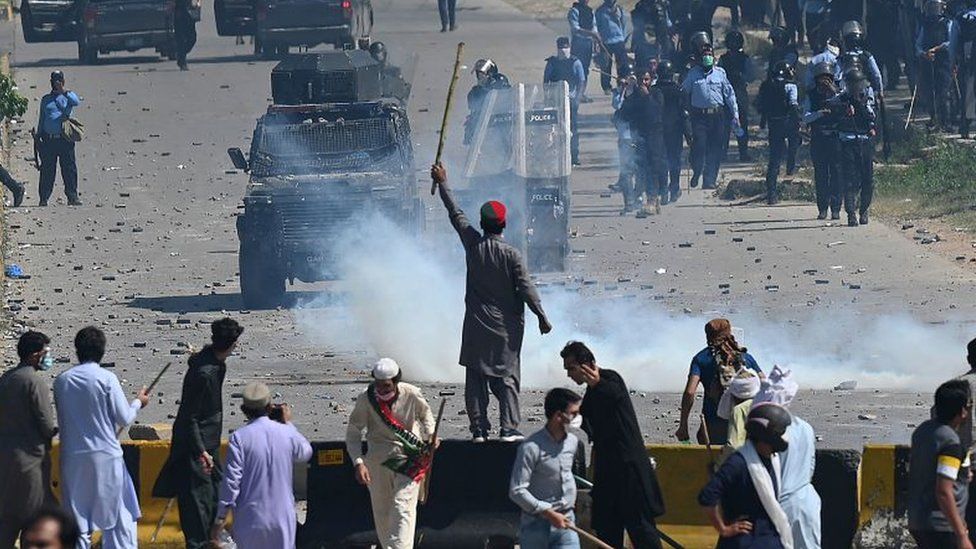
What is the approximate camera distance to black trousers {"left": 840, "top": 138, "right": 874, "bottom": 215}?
78.2 ft

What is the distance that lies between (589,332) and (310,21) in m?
18.5

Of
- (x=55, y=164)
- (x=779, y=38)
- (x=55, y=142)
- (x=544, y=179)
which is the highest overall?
(x=779, y=38)

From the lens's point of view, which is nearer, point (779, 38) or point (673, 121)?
point (673, 121)

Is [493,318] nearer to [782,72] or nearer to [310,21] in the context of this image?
[782,72]

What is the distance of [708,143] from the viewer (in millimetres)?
27062

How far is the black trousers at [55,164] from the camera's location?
89.9ft

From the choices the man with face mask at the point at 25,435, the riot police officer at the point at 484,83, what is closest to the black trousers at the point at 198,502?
the man with face mask at the point at 25,435

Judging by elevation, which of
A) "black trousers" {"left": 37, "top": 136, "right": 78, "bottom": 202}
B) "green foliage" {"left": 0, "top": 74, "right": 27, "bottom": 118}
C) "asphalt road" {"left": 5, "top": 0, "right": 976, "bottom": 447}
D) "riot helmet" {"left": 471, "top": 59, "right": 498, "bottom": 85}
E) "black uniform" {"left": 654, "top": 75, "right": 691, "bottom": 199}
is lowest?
"asphalt road" {"left": 5, "top": 0, "right": 976, "bottom": 447}

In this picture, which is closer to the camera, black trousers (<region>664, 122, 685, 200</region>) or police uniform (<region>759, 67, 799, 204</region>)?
police uniform (<region>759, 67, 799, 204</region>)

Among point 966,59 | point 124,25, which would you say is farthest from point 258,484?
point 124,25

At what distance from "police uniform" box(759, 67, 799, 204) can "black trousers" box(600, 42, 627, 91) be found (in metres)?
6.98

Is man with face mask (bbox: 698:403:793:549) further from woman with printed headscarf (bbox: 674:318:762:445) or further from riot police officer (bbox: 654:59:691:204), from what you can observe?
riot police officer (bbox: 654:59:691:204)

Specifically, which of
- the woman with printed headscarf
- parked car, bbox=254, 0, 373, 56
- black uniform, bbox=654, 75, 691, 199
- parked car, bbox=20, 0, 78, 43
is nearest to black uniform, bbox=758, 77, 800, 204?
black uniform, bbox=654, 75, 691, 199

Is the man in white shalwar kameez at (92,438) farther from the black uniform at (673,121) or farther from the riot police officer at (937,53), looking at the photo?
the riot police officer at (937,53)
